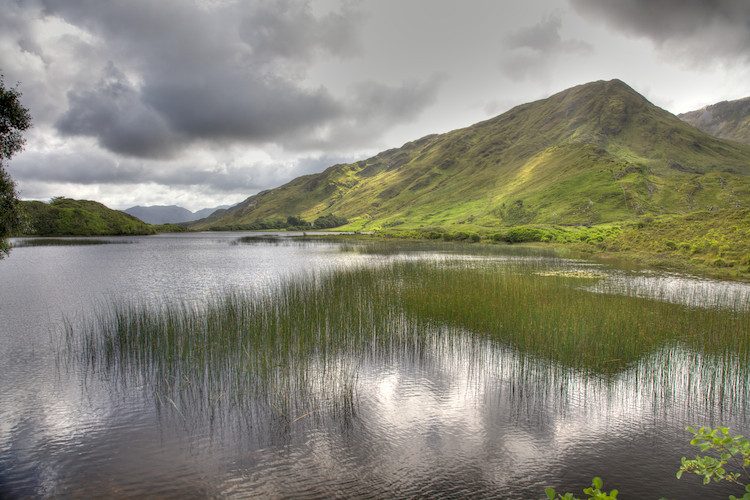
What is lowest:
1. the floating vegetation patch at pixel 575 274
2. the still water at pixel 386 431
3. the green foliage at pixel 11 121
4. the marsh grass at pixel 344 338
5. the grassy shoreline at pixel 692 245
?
the still water at pixel 386 431

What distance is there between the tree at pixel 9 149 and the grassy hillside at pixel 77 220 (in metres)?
141

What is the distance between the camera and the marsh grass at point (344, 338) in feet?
35.9

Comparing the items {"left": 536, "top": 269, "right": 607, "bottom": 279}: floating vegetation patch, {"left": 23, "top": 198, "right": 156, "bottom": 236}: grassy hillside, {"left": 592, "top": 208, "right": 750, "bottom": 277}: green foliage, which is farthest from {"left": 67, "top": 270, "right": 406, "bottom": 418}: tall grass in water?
{"left": 23, "top": 198, "right": 156, "bottom": 236}: grassy hillside

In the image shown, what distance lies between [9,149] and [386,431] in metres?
20.6

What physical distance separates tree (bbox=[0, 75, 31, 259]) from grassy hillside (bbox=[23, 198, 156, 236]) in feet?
462

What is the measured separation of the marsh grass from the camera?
35.9 ft

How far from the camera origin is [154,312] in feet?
60.6

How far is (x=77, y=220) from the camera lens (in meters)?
136

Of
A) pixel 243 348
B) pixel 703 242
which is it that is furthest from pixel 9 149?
pixel 703 242

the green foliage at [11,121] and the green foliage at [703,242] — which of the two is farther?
the green foliage at [703,242]

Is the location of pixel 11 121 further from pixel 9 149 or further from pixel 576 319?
pixel 576 319

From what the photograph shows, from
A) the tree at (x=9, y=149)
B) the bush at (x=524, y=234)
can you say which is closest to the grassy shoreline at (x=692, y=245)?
the bush at (x=524, y=234)

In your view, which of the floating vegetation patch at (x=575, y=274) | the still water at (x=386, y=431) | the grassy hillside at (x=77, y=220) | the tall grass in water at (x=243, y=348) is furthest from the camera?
the grassy hillside at (x=77, y=220)

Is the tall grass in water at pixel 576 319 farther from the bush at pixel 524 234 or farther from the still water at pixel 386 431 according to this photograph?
the bush at pixel 524 234
